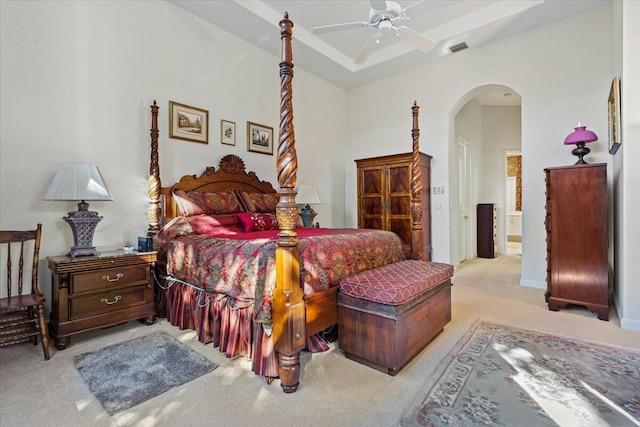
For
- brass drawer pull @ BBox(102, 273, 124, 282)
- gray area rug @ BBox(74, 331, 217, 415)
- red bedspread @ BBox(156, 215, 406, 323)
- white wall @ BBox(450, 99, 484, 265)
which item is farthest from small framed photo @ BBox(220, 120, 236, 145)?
white wall @ BBox(450, 99, 484, 265)

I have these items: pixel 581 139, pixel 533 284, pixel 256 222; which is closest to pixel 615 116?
pixel 581 139

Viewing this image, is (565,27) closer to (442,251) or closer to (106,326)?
(442,251)

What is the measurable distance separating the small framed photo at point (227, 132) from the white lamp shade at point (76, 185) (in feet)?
5.58

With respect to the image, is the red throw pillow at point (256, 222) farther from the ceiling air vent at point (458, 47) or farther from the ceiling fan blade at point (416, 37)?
the ceiling air vent at point (458, 47)

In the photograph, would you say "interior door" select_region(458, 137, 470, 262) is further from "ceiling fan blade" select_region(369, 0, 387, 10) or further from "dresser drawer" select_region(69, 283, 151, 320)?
"dresser drawer" select_region(69, 283, 151, 320)

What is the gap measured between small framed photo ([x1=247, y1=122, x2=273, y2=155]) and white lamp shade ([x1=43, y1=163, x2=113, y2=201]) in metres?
2.08

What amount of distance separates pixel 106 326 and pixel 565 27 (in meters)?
5.93

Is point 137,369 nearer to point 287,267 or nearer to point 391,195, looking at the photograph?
point 287,267

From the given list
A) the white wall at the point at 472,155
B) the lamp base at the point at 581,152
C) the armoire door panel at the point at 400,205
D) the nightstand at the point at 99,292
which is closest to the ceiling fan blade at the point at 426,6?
the lamp base at the point at 581,152

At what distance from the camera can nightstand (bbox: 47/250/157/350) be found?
7.77ft

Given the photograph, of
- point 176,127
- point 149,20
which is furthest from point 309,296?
point 149,20

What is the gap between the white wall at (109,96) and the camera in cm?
259

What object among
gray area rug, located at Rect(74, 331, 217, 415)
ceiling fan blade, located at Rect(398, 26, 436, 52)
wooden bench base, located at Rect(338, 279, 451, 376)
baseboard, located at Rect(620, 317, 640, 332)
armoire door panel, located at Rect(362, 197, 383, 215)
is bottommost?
gray area rug, located at Rect(74, 331, 217, 415)

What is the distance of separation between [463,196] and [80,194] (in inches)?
233
